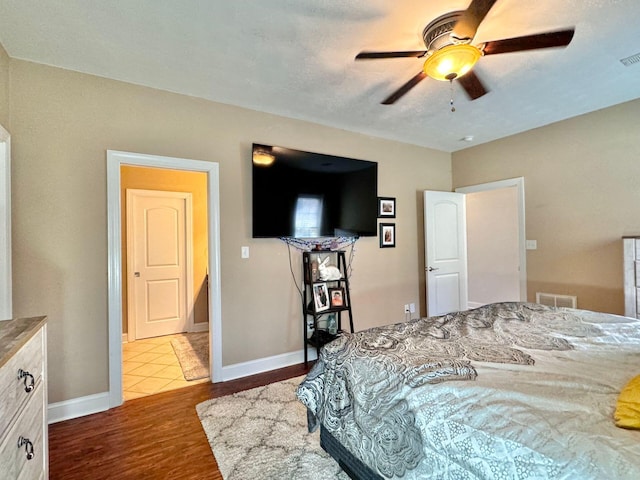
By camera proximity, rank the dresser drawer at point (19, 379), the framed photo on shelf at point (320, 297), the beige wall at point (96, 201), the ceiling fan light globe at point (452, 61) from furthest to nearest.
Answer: the framed photo on shelf at point (320, 297), the beige wall at point (96, 201), the ceiling fan light globe at point (452, 61), the dresser drawer at point (19, 379)

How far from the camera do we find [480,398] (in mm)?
1080

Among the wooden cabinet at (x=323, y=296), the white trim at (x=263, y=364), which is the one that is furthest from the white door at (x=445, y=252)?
the white trim at (x=263, y=364)

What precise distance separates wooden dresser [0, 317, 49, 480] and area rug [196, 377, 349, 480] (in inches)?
35.4

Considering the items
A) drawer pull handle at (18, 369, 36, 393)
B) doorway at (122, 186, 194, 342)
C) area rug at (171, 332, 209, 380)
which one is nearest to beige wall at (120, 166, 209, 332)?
doorway at (122, 186, 194, 342)

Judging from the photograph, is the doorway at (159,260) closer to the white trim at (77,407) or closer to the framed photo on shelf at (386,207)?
the white trim at (77,407)

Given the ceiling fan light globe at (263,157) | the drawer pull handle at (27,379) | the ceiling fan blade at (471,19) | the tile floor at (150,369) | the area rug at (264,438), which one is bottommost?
the tile floor at (150,369)

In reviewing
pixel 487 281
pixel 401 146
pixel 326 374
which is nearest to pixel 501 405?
pixel 326 374

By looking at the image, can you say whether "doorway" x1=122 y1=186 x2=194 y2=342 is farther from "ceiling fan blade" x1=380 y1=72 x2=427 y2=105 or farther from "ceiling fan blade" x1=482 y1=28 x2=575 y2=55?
"ceiling fan blade" x1=482 y1=28 x2=575 y2=55

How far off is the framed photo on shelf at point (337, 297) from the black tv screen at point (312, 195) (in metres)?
0.61

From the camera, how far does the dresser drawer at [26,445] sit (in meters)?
1.00

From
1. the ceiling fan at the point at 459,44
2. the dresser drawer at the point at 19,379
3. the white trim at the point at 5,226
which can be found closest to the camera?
the dresser drawer at the point at 19,379

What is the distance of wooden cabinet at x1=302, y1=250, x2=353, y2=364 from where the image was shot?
3254 millimetres

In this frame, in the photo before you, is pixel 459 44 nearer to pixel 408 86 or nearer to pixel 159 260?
pixel 408 86

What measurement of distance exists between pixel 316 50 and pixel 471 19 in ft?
3.33
